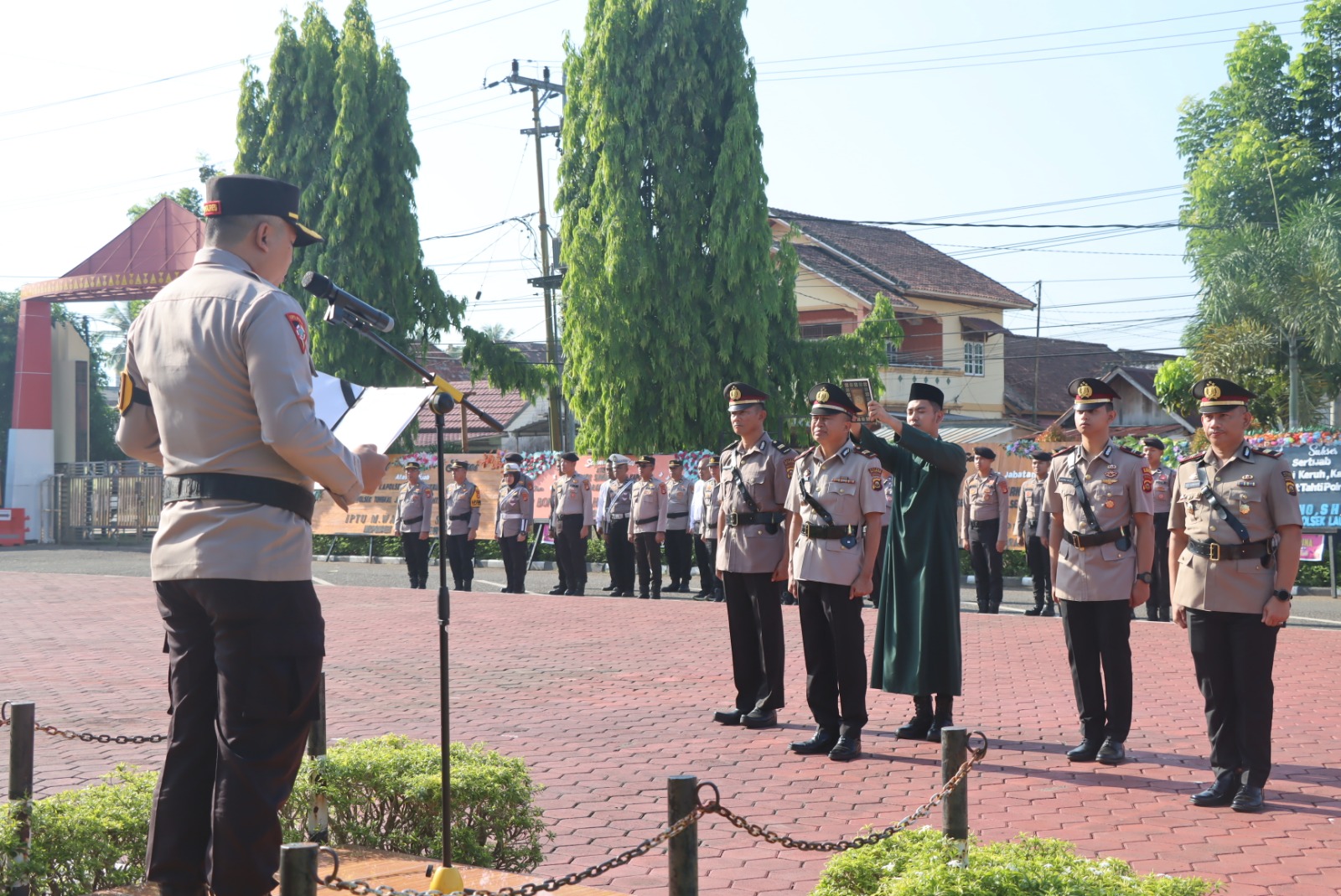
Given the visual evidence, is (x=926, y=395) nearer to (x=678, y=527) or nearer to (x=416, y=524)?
(x=678, y=527)

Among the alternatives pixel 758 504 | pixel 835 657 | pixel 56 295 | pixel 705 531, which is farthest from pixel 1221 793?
pixel 56 295

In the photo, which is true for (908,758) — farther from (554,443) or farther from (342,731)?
(554,443)

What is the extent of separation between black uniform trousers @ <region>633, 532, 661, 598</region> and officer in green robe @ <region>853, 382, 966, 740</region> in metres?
11.3

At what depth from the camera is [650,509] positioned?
64.3 ft

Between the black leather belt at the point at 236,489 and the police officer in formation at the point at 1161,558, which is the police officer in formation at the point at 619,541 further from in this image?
the black leather belt at the point at 236,489

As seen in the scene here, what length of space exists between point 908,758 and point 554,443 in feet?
88.8

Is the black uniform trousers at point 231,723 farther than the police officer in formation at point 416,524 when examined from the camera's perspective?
No

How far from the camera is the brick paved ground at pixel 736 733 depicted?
5.53 m

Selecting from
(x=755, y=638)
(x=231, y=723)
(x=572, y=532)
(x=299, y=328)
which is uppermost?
(x=299, y=328)

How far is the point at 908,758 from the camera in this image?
736cm

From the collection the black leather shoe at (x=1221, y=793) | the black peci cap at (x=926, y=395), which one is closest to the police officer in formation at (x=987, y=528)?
the black peci cap at (x=926, y=395)

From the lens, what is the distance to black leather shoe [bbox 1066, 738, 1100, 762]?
23.6 feet

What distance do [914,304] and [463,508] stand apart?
24262mm

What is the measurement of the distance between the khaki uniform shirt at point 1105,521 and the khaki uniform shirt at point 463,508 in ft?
42.4
